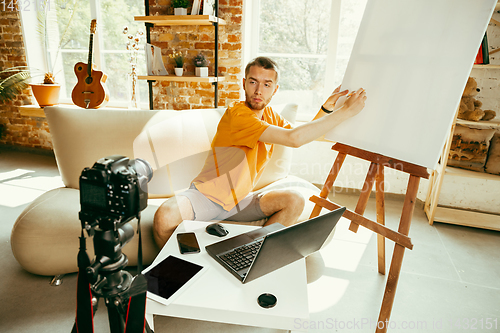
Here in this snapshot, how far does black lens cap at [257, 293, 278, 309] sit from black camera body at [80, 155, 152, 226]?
425mm

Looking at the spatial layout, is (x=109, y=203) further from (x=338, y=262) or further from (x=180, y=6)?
(x=180, y=6)

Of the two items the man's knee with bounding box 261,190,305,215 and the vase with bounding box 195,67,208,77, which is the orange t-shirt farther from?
the vase with bounding box 195,67,208,77

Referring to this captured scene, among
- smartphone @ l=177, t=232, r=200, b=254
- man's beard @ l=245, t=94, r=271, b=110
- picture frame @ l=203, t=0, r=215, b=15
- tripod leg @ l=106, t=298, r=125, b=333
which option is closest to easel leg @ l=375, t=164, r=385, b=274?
man's beard @ l=245, t=94, r=271, b=110

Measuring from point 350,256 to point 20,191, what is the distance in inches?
111

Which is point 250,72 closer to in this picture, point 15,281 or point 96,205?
point 96,205

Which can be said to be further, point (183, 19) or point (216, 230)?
point (183, 19)

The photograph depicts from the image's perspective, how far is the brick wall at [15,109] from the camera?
3535 mm

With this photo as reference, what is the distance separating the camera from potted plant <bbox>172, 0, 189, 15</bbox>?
253cm

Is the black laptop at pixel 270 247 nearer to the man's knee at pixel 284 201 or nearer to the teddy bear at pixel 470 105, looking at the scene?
the man's knee at pixel 284 201

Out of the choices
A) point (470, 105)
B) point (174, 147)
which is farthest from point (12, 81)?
point (470, 105)

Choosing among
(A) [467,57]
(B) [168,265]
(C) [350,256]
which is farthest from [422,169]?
(B) [168,265]

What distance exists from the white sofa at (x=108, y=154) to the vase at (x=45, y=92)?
1966 mm

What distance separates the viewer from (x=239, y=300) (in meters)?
0.84

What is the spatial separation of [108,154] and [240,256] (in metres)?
1.15
